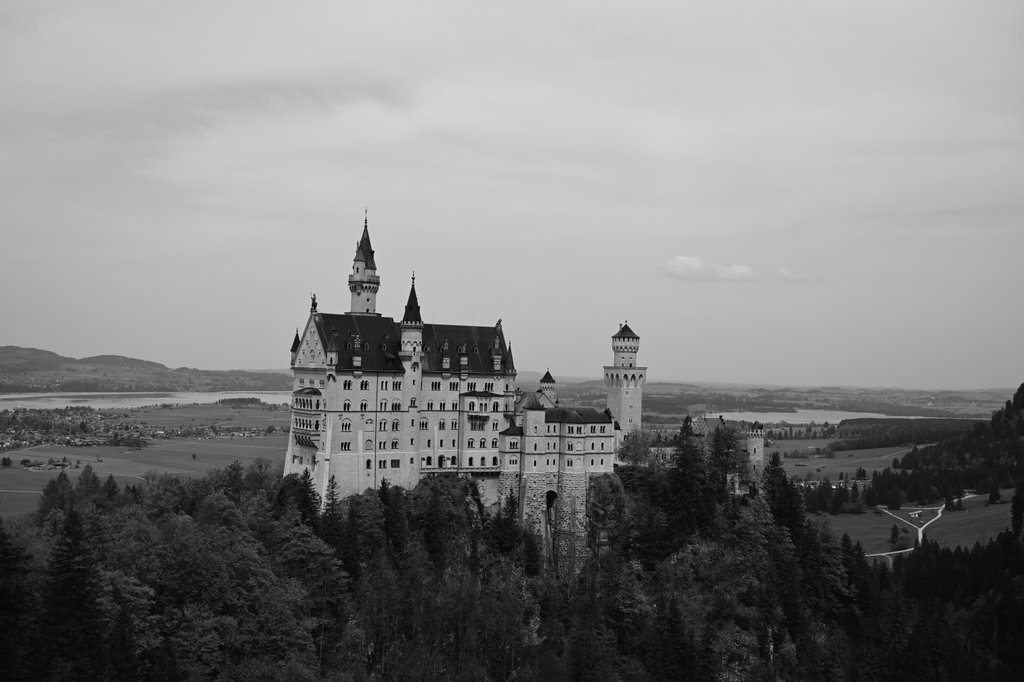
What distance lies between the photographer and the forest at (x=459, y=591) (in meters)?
65.8

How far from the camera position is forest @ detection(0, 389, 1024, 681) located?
6575 cm

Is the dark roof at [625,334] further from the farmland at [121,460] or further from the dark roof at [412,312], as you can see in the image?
the farmland at [121,460]

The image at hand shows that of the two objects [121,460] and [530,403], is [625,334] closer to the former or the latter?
[530,403]

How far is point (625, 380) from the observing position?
109562 millimetres

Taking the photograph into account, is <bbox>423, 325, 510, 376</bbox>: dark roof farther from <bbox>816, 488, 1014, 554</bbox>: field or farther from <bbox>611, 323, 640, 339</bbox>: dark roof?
<bbox>816, 488, 1014, 554</bbox>: field

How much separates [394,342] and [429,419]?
8.26 meters

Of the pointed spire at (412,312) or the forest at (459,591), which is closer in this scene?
the forest at (459,591)

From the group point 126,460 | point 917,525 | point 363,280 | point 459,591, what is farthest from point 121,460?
point 917,525

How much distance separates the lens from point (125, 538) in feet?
Answer: 234

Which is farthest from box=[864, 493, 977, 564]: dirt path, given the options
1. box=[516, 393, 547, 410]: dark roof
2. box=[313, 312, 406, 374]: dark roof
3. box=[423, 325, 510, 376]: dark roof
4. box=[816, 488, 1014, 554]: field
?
box=[313, 312, 406, 374]: dark roof

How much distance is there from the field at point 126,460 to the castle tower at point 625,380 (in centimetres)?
6059

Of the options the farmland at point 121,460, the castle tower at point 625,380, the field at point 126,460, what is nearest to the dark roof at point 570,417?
the castle tower at point 625,380

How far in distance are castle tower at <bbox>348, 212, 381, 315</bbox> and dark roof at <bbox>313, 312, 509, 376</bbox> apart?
429 cm

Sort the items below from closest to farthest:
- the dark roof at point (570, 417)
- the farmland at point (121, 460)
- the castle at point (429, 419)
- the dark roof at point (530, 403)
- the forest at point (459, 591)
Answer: the forest at point (459, 591) → the castle at point (429, 419) → the dark roof at point (530, 403) → the dark roof at point (570, 417) → the farmland at point (121, 460)
